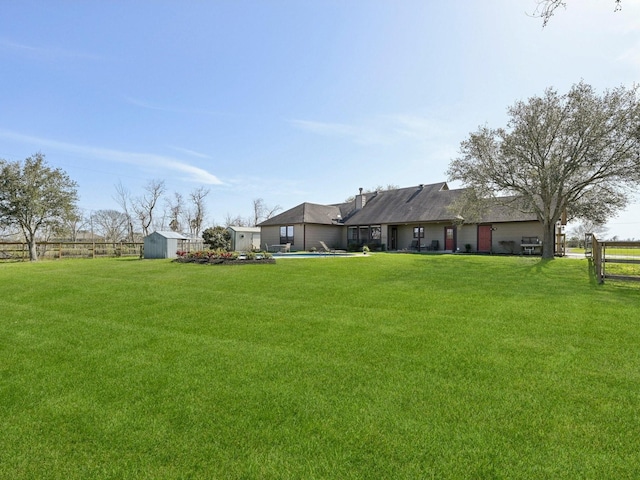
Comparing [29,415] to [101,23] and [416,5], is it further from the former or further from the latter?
[101,23]

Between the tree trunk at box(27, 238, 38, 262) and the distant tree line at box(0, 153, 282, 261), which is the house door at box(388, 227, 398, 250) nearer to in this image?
the distant tree line at box(0, 153, 282, 261)

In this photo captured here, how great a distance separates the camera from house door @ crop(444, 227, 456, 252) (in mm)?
24922

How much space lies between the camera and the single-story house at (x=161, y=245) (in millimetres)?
22281

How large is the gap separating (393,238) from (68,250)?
25825mm

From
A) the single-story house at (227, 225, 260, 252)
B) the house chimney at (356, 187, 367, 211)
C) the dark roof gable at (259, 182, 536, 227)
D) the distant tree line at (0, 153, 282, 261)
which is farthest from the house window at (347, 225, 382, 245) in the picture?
the distant tree line at (0, 153, 282, 261)

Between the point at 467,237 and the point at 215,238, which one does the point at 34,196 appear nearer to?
the point at 215,238

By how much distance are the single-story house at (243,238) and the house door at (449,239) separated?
16122 millimetres

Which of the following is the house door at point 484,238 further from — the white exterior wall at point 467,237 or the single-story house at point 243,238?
the single-story house at point 243,238

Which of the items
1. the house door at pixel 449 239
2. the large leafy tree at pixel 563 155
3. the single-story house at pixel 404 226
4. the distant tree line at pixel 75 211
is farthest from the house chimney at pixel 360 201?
the distant tree line at pixel 75 211

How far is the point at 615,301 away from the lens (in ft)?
22.6

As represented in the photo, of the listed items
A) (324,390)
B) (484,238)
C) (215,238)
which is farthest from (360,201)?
(324,390)

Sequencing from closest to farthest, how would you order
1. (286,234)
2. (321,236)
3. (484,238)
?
(484,238) → (321,236) → (286,234)

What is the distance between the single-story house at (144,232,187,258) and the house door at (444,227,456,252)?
62.2ft

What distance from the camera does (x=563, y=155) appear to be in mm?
16344
